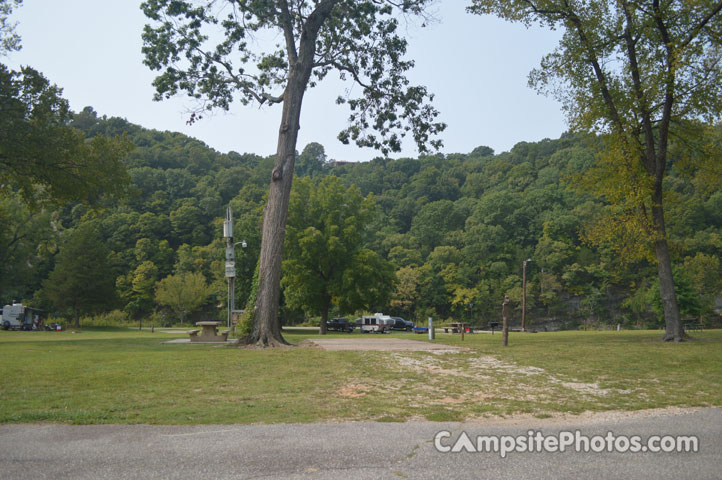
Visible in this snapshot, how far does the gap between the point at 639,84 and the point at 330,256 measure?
2420 cm

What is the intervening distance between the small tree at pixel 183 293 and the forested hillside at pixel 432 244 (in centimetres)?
198

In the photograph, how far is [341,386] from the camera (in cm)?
843

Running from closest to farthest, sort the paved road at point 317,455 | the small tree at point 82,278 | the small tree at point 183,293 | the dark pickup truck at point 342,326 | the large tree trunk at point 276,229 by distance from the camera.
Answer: the paved road at point 317,455 → the large tree trunk at point 276,229 → the small tree at point 82,278 → the dark pickup truck at point 342,326 → the small tree at point 183,293

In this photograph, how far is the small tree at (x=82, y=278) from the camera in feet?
146

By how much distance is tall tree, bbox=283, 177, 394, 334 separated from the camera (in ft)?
124

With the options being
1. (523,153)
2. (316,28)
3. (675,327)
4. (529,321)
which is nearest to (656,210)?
(675,327)

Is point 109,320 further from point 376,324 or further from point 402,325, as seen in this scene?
point 402,325

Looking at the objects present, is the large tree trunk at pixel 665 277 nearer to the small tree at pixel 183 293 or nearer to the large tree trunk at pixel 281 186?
the large tree trunk at pixel 281 186

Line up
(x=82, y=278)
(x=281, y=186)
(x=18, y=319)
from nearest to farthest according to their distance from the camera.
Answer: (x=281, y=186)
(x=82, y=278)
(x=18, y=319)

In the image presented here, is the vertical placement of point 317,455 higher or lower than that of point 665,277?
lower

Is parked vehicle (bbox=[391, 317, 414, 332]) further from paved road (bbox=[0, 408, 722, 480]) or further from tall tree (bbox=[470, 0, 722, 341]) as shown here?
paved road (bbox=[0, 408, 722, 480])

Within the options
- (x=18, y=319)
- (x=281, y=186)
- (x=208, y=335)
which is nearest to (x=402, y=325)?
(x=18, y=319)

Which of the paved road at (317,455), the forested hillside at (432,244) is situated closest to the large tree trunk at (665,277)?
the paved road at (317,455)

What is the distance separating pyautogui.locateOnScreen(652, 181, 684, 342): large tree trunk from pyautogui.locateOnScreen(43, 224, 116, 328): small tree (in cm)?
4322
